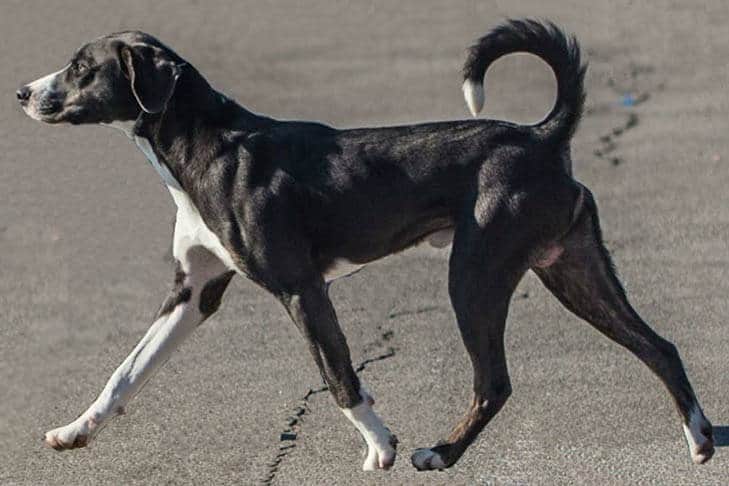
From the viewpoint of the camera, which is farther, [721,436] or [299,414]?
[299,414]

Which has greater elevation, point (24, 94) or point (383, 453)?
point (24, 94)

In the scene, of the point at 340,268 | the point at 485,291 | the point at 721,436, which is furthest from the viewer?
the point at 721,436

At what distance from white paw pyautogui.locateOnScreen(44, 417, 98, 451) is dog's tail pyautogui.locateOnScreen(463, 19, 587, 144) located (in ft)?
5.42

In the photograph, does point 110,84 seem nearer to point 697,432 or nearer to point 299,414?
point 299,414

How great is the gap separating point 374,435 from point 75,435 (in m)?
0.99

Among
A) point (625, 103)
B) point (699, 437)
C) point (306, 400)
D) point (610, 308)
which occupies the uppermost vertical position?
point (610, 308)

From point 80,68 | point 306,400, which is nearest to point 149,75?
point 80,68

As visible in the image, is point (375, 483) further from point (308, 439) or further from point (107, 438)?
point (107, 438)

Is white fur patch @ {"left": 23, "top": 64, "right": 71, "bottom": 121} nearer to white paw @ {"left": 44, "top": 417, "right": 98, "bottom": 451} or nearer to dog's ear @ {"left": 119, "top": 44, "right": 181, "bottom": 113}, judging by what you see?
dog's ear @ {"left": 119, "top": 44, "right": 181, "bottom": 113}

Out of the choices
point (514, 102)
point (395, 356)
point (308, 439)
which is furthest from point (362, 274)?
point (514, 102)

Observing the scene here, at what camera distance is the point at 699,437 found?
6332mm

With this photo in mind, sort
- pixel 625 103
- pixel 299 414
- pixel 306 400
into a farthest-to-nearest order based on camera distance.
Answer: pixel 625 103 → pixel 306 400 → pixel 299 414

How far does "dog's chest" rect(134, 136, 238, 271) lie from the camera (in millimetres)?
6211

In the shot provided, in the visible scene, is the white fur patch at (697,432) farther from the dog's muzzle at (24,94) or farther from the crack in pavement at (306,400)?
the dog's muzzle at (24,94)
